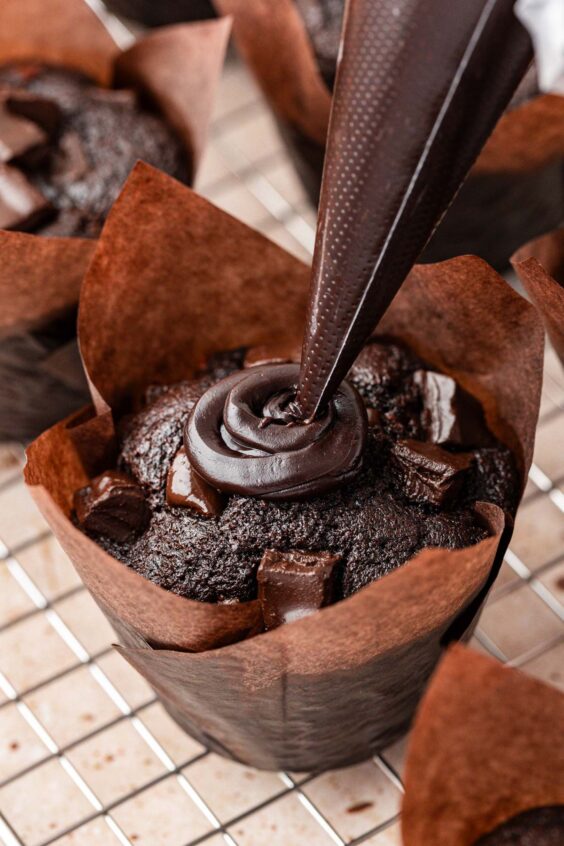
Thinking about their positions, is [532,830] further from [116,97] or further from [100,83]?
[100,83]

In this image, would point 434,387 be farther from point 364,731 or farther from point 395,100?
point 395,100

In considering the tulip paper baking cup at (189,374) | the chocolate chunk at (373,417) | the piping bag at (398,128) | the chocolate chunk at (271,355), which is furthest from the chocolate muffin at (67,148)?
the piping bag at (398,128)

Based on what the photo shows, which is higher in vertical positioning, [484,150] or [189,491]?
[484,150]

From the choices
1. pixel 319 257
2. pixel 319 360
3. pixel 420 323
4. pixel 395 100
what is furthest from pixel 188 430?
pixel 395 100

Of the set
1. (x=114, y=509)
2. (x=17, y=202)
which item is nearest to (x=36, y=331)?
(x=17, y=202)

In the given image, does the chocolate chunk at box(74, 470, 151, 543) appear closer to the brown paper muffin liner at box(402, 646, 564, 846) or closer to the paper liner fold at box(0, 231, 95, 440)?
the paper liner fold at box(0, 231, 95, 440)

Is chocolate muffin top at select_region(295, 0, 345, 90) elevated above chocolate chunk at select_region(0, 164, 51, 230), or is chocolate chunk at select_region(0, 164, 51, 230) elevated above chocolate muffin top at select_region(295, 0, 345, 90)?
chocolate muffin top at select_region(295, 0, 345, 90)

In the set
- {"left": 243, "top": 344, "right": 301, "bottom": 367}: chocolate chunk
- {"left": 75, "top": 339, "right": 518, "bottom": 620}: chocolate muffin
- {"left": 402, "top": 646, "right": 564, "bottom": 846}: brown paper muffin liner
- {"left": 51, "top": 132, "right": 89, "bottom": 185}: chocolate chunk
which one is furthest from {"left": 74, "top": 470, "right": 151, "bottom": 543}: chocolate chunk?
{"left": 51, "top": 132, "right": 89, "bottom": 185}: chocolate chunk
